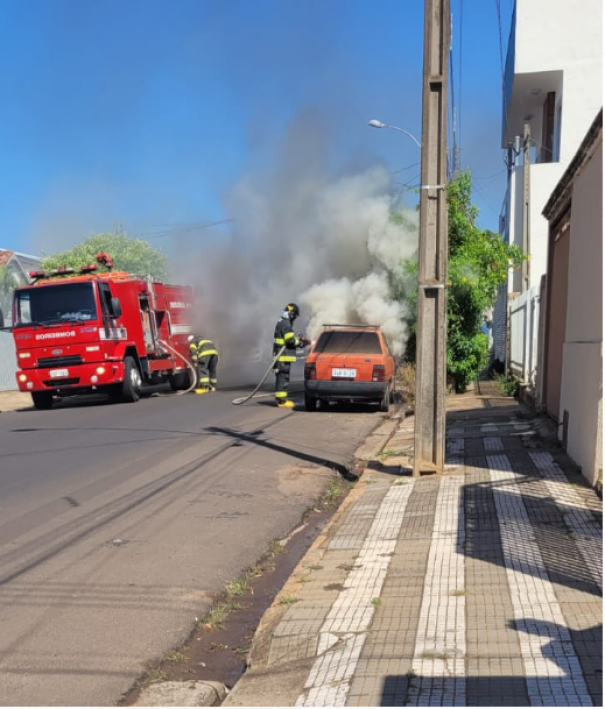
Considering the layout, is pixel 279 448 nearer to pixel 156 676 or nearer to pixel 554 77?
pixel 156 676

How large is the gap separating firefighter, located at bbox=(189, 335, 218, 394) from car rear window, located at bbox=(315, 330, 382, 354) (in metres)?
5.29

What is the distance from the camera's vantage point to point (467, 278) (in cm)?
1825

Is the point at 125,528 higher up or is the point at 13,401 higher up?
the point at 125,528

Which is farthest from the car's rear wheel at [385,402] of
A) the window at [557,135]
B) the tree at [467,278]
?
the window at [557,135]

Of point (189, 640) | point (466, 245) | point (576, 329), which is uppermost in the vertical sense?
point (466, 245)

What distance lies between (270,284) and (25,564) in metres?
19.6

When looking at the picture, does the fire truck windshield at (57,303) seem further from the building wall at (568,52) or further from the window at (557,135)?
the window at (557,135)

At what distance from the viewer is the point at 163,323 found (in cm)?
2089

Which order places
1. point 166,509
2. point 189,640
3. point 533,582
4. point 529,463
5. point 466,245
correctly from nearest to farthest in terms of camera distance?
1. point 189,640
2. point 533,582
3. point 166,509
4. point 529,463
5. point 466,245

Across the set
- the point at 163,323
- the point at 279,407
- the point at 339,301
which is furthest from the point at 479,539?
the point at 339,301

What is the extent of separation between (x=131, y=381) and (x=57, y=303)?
2.41 meters

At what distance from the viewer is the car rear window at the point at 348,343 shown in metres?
15.7

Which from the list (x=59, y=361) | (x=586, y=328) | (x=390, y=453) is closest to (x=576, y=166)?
(x=586, y=328)

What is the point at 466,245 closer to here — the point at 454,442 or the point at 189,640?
the point at 454,442
